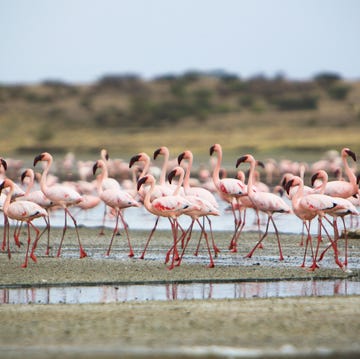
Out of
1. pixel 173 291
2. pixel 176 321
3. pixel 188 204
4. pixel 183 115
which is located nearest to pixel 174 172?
pixel 188 204

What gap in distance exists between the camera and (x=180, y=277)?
1169cm

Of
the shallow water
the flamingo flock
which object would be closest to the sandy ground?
the shallow water

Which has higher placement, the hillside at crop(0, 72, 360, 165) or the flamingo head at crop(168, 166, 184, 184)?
the hillside at crop(0, 72, 360, 165)

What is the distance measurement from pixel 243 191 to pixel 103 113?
5357 cm

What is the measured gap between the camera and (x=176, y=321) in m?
8.78

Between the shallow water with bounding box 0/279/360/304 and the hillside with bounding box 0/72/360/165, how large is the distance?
34.9 meters

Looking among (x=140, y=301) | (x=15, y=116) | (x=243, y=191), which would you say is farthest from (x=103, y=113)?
(x=140, y=301)

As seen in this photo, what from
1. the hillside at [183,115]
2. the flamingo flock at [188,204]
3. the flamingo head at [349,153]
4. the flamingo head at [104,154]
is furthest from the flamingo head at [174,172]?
the hillside at [183,115]

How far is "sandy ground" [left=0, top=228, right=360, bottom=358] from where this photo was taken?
7629 millimetres

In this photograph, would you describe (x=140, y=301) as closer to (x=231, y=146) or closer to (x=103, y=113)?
(x=231, y=146)

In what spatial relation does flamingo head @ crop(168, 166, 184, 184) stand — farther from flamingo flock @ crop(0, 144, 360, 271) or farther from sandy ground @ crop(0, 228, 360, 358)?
sandy ground @ crop(0, 228, 360, 358)

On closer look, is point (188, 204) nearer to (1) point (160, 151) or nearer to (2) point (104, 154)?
(1) point (160, 151)

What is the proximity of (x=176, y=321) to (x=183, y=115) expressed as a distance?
192ft

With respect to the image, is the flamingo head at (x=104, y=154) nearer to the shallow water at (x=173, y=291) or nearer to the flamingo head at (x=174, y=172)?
the flamingo head at (x=174, y=172)
